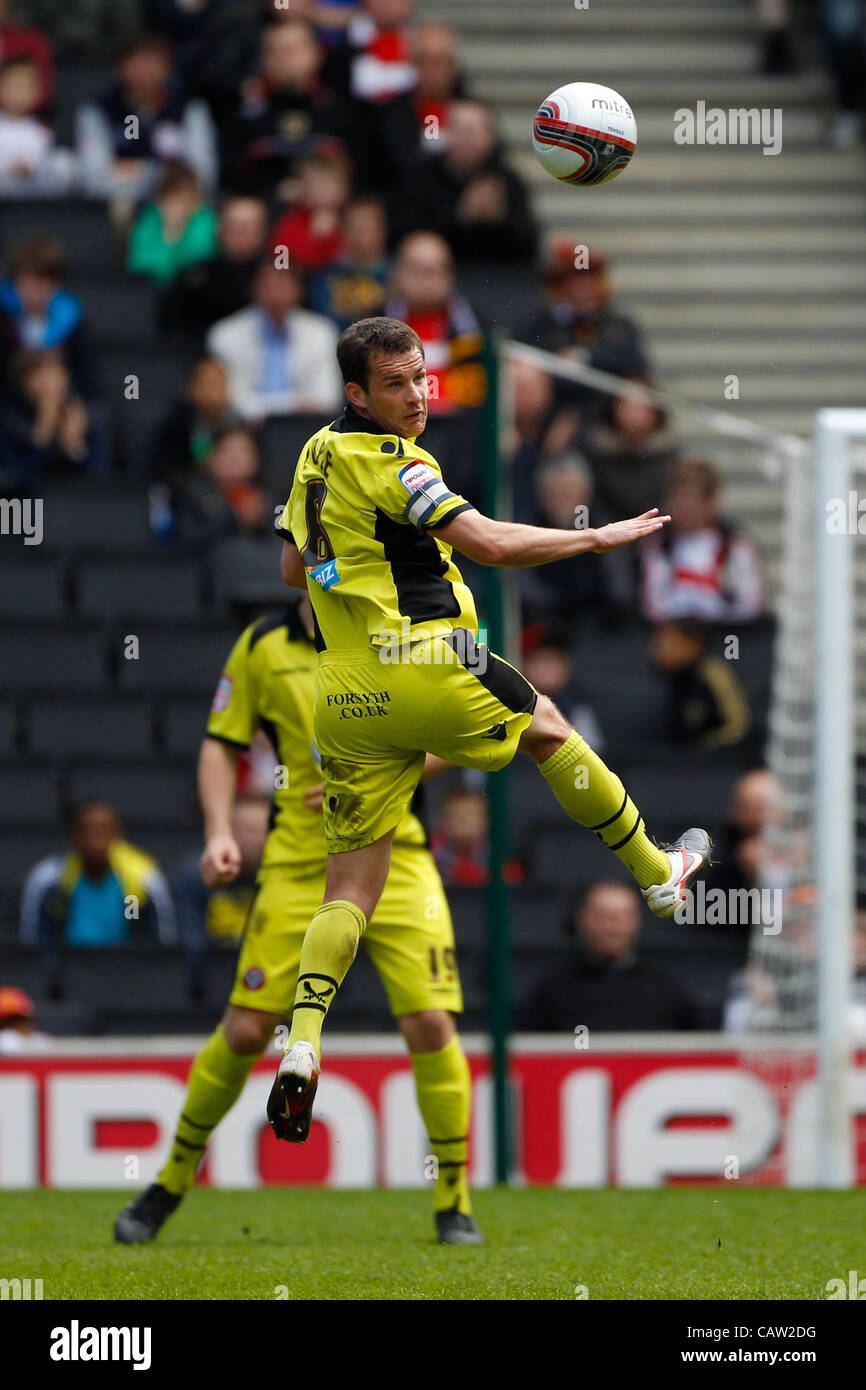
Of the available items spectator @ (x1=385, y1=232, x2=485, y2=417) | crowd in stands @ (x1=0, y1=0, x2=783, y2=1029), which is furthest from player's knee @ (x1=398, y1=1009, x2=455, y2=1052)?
spectator @ (x1=385, y1=232, x2=485, y2=417)

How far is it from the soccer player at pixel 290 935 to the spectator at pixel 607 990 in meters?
2.77

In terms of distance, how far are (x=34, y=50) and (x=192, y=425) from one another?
3.68 m

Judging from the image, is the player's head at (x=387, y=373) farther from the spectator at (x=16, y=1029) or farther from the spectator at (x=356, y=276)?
the spectator at (x=356, y=276)

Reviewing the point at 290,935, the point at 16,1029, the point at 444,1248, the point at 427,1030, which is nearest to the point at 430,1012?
the point at 427,1030

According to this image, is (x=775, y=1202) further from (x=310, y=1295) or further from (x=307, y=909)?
(x=310, y=1295)

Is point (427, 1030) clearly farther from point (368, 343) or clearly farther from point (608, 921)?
point (608, 921)

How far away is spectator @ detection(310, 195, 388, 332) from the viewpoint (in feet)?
A: 37.7

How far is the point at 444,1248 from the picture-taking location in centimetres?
668

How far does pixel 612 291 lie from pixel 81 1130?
6.46 metres

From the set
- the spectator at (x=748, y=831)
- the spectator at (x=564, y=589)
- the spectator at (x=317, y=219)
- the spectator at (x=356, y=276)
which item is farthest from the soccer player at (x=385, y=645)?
the spectator at (x=317, y=219)

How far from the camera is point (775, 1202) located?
8.27 m

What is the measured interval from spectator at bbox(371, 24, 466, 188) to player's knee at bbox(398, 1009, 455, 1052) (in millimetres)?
6691

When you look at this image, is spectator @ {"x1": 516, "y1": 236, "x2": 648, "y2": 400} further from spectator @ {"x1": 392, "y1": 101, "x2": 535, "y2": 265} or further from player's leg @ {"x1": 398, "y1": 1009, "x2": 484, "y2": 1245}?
player's leg @ {"x1": 398, "y1": 1009, "x2": 484, "y2": 1245}
